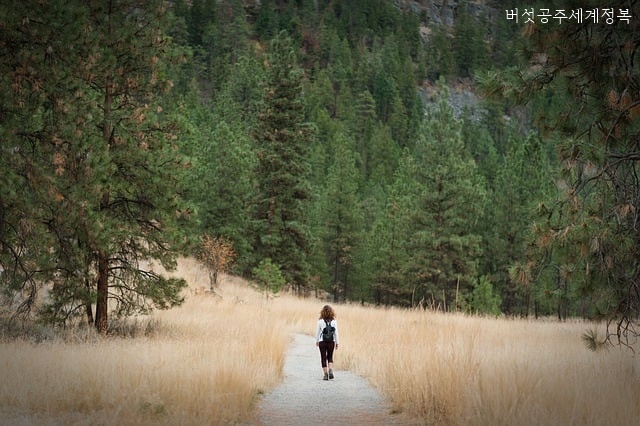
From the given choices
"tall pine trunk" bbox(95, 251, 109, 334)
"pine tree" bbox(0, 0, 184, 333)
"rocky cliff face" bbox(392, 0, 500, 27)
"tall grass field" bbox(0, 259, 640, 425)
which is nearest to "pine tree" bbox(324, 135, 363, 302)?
"pine tree" bbox(0, 0, 184, 333)

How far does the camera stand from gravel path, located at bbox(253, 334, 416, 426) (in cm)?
733

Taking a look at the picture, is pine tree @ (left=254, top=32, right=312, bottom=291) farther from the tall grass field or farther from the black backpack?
the black backpack

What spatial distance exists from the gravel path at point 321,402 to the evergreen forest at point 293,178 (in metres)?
2.79

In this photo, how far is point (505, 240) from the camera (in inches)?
1489

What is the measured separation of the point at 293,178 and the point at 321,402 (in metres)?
26.1

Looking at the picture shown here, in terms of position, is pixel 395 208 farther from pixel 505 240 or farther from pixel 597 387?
pixel 597 387

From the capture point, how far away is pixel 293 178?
34.1 meters

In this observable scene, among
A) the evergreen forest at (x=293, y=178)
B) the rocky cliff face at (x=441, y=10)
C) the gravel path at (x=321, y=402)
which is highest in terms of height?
the rocky cliff face at (x=441, y=10)

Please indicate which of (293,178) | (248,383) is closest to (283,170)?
(293,178)

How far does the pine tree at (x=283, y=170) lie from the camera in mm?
34188

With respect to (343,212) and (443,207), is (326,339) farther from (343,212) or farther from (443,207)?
(343,212)

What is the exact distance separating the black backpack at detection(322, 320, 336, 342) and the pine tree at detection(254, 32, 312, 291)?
904 inches

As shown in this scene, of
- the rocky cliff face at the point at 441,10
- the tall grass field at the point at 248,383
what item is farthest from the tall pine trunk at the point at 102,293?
the rocky cliff face at the point at 441,10

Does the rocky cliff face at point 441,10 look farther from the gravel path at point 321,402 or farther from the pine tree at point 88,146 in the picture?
the gravel path at point 321,402
